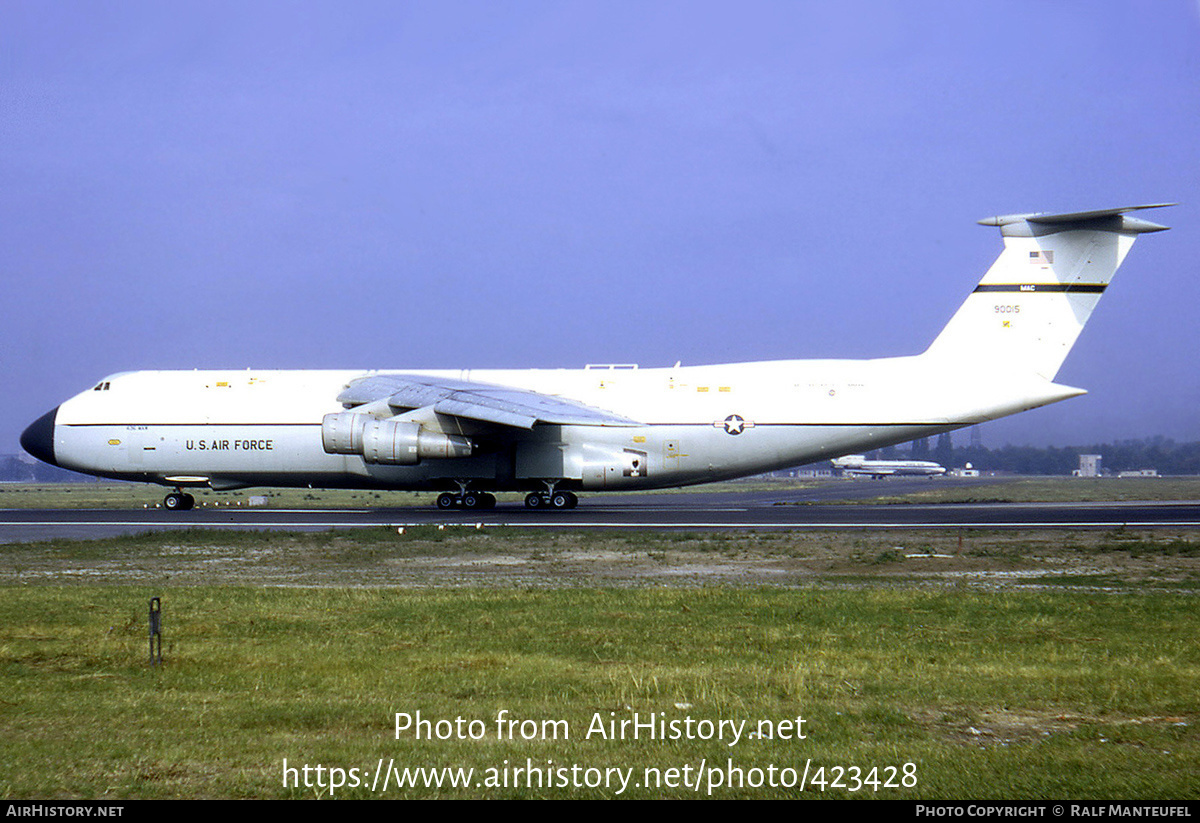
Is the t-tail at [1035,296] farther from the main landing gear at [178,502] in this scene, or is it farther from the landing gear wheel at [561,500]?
the main landing gear at [178,502]

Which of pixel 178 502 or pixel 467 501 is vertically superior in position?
pixel 178 502

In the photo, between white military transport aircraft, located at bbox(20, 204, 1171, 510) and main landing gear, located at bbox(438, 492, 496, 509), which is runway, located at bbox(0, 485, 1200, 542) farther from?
white military transport aircraft, located at bbox(20, 204, 1171, 510)

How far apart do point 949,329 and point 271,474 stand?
21.2m

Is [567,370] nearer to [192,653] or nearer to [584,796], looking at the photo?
[192,653]

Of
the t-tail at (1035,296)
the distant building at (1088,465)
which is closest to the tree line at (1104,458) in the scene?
the distant building at (1088,465)

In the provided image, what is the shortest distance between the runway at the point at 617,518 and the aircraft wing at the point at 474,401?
2.74 m

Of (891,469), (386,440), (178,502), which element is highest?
(386,440)

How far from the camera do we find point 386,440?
2911 cm

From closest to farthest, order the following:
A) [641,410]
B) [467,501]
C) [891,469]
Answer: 1. [641,410]
2. [467,501]
3. [891,469]

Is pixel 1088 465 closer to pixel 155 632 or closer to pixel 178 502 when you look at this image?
pixel 178 502

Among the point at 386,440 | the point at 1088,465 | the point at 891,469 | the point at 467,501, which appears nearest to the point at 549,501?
the point at 467,501

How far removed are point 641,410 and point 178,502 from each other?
16.2 metres

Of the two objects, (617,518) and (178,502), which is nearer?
(617,518)

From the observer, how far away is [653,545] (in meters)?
21.1
